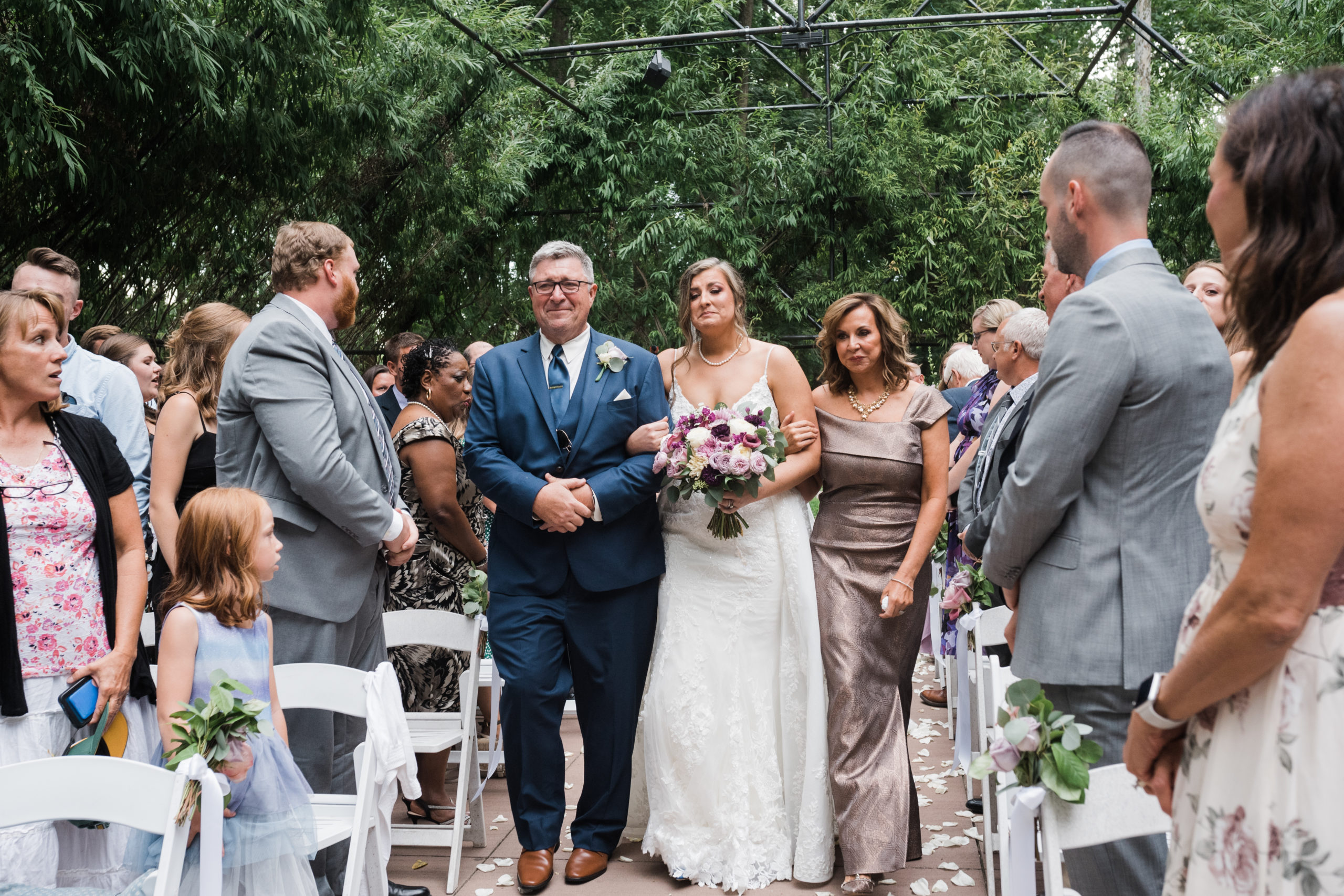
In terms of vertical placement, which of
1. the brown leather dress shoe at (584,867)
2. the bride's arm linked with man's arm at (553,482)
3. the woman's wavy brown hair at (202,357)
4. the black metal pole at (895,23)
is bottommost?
the brown leather dress shoe at (584,867)

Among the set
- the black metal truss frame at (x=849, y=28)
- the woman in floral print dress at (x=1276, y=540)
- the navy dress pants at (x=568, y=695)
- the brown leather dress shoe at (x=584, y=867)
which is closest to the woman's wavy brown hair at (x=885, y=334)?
the navy dress pants at (x=568, y=695)

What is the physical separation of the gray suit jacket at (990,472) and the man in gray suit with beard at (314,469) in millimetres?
1850

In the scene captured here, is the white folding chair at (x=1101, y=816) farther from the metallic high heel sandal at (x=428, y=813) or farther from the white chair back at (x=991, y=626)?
the metallic high heel sandal at (x=428, y=813)

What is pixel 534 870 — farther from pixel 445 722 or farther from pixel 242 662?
pixel 242 662

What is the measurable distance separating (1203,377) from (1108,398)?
209 millimetres

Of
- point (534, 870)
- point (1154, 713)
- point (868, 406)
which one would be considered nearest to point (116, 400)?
point (534, 870)

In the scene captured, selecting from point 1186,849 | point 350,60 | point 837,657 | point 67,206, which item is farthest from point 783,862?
point 350,60

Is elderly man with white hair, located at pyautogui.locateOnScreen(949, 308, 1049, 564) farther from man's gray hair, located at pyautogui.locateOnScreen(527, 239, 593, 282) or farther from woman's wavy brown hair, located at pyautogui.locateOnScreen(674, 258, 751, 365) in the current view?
man's gray hair, located at pyautogui.locateOnScreen(527, 239, 593, 282)

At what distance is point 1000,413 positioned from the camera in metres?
4.05

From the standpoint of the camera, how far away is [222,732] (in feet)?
8.04

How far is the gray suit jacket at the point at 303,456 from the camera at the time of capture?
3.34 metres

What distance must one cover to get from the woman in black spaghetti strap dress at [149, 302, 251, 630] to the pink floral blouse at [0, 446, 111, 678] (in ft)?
2.25

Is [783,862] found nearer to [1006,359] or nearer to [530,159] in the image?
[1006,359]

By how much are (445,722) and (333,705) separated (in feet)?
4.48
